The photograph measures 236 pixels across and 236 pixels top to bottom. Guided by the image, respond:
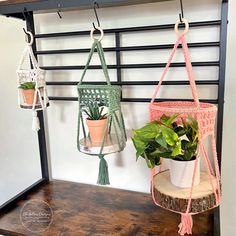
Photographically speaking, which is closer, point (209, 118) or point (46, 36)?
point (209, 118)

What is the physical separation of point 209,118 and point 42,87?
2.12 ft

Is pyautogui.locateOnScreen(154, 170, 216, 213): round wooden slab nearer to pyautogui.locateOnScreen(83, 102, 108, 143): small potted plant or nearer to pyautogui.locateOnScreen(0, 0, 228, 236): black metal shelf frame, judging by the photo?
pyautogui.locateOnScreen(0, 0, 228, 236): black metal shelf frame

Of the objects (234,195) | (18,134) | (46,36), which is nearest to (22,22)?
(46,36)

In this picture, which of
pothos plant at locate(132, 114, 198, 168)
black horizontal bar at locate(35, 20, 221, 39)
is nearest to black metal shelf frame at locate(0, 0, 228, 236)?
black horizontal bar at locate(35, 20, 221, 39)

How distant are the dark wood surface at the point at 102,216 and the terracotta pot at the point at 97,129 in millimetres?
291

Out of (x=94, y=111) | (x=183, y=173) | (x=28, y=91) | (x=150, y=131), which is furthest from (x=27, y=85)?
(x=183, y=173)

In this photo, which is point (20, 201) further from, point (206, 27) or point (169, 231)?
point (206, 27)

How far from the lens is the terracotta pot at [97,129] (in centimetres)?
94

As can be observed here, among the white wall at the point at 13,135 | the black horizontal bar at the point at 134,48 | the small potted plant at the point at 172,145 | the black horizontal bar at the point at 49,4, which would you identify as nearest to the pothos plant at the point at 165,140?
the small potted plant at the point at 172,145

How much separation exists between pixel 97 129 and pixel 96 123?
23 mm

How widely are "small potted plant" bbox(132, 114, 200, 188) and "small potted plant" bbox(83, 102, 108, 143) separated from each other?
0.68ft

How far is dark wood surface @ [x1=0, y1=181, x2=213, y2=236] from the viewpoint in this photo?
3.00ft

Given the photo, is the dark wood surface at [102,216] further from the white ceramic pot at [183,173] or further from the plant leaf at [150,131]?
the plant leaf at [150,131]

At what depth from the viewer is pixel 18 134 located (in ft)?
4.61
